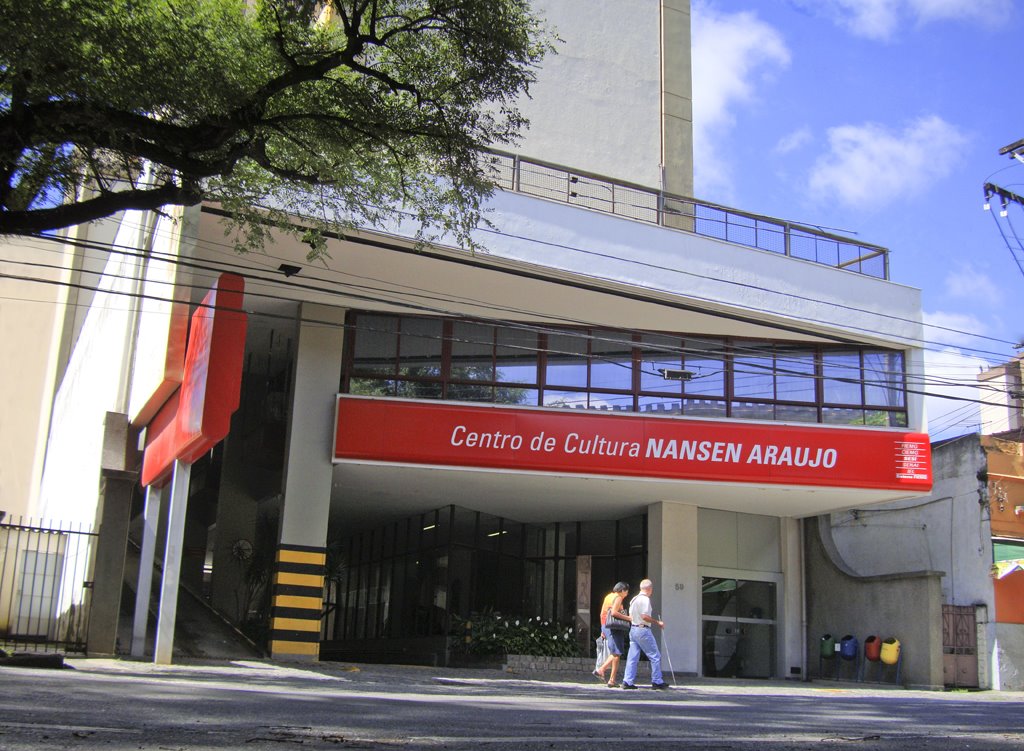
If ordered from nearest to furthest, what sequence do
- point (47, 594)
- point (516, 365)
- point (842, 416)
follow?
1. point (47, 594)
2. point (516, 365)
3. point (842, 416)

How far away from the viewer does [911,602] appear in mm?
22047

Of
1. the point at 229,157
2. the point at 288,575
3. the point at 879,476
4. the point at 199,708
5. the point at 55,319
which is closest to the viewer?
the point at 199,708

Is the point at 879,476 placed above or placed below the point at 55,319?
below

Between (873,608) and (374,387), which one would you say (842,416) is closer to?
(873,608)

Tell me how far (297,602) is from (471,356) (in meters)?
5.73

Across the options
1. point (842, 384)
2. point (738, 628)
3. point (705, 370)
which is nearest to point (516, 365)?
point (705, 370)

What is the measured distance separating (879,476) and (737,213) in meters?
6.07

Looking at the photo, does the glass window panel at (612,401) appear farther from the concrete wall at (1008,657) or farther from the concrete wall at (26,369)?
the concrete wall at (26,369)

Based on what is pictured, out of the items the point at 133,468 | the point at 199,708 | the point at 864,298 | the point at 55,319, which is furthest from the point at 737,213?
the point at 55,319

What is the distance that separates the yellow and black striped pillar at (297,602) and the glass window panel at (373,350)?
11.9ft

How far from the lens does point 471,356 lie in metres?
20.8

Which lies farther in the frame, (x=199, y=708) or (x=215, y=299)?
(x=215, y=299)

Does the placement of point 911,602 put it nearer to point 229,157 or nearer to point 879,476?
point 879,476

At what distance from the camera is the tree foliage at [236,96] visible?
33.5 feet
